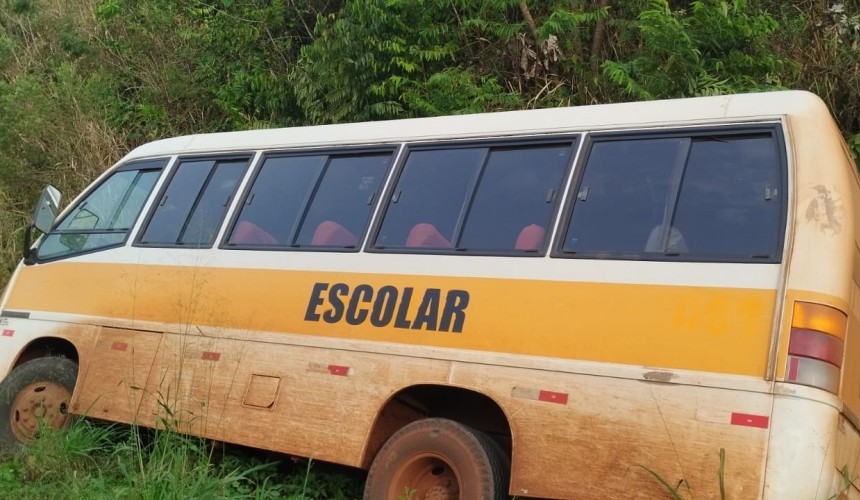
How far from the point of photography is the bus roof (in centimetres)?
466

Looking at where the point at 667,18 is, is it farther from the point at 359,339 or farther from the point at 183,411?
the point at 183,411

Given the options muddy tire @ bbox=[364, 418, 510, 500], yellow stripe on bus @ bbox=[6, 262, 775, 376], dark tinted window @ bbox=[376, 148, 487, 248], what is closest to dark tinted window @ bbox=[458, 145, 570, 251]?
dark tinted window @ bbox=[376, 148, 487, 248]

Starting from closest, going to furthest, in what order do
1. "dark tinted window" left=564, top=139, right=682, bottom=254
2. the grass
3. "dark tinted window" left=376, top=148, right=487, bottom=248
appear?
"dark tinted window" left=564, top=139, right=682, bottom=254, the grass, "dark tinted window" left=376, top=148, right=487, bottom=248

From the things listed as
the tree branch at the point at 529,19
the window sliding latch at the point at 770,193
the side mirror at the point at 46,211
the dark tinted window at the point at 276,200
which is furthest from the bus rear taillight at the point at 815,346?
the tree branch at the point at 529,19

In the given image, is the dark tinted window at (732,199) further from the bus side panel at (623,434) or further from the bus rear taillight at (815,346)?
the bus side panel at (623,434)

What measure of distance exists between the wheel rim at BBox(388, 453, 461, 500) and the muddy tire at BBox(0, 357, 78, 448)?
3092 millimetres

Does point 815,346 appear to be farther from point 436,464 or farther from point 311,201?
point 311,201

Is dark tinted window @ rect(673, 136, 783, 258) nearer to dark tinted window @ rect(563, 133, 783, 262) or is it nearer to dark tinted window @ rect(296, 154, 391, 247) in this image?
dark tinted window @ rect(563, 133, 783, 262)

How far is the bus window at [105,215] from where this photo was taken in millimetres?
7254

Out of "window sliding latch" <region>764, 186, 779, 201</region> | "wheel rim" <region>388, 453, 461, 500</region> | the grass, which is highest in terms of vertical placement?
"window sliding latch" <region>764, 186, 779, 201</region>

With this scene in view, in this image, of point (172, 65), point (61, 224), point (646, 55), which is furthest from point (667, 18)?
point (172, 65)

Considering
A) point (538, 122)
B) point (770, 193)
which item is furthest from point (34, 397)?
point (770, 193)

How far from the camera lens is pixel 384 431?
5496 mm

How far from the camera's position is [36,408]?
7.14 meters
